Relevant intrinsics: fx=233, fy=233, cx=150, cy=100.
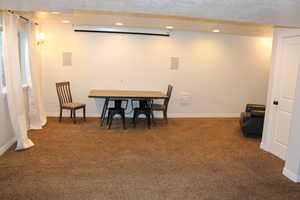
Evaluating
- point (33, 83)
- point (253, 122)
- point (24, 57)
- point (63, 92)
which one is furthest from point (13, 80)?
point (253, 122)

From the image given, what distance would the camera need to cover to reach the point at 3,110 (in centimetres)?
376

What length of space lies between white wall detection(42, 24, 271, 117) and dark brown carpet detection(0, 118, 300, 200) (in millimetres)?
1622

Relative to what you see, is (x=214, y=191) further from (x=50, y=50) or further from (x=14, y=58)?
Answer: (x=50, y=50)

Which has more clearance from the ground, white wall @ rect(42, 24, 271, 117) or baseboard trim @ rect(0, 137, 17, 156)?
white wall @ rect(42, 24, 271, 117)

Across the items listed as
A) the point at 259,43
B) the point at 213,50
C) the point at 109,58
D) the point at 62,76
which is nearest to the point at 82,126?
the point at 62,76

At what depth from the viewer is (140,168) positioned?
132 inches

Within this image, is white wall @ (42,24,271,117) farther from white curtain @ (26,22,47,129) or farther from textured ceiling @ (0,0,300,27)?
textured ceiling @ (0,0,300,27)

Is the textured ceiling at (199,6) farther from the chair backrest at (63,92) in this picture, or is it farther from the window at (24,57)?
the chair backrest at (63,92)

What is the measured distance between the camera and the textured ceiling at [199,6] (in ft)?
6.46

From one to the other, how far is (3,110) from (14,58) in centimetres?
86

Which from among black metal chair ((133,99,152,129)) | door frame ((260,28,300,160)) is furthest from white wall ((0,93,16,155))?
door frame ((260,28,300,160))

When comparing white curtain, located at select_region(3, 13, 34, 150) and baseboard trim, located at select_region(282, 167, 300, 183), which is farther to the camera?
white curtain, located at select_region(3, 13, 34, 150)

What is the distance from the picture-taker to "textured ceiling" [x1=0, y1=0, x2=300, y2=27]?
6.46 feet

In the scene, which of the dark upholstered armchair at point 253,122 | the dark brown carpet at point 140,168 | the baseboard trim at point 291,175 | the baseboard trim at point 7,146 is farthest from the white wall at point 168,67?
the baseboard trim at point 291,175
